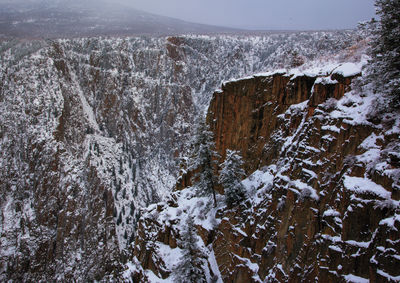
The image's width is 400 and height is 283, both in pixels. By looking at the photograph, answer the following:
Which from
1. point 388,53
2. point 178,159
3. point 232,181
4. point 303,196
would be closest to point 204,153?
point 232,181

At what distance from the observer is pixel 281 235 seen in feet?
56.8

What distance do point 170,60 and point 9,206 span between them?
70.8 meters

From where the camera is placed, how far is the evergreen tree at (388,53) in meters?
13.3

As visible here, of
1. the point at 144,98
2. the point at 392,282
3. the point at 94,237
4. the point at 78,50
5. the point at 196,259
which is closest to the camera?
the point at 392,282

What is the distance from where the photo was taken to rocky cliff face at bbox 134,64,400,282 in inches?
500

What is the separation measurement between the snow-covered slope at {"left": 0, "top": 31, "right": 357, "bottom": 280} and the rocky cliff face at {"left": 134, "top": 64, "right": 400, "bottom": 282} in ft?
151

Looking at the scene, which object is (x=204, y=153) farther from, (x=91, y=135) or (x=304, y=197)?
(x=91, y=135)

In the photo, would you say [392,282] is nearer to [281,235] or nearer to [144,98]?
[281,235]

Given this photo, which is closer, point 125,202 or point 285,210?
point 285,210

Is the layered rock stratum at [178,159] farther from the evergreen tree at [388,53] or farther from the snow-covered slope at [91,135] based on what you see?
the evergreen tree at [388,53]

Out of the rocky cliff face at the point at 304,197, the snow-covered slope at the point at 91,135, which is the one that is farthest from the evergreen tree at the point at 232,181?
the snow-covered slope at the point at 91,135

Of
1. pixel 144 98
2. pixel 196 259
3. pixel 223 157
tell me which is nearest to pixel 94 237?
pixel 144 98

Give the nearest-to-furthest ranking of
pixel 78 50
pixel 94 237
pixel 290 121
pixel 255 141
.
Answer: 1. pixel 290 121
2. pixel 255 141
3. pixel 94 237
4. pixel 78 50

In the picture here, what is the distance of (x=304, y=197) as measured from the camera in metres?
16.3
